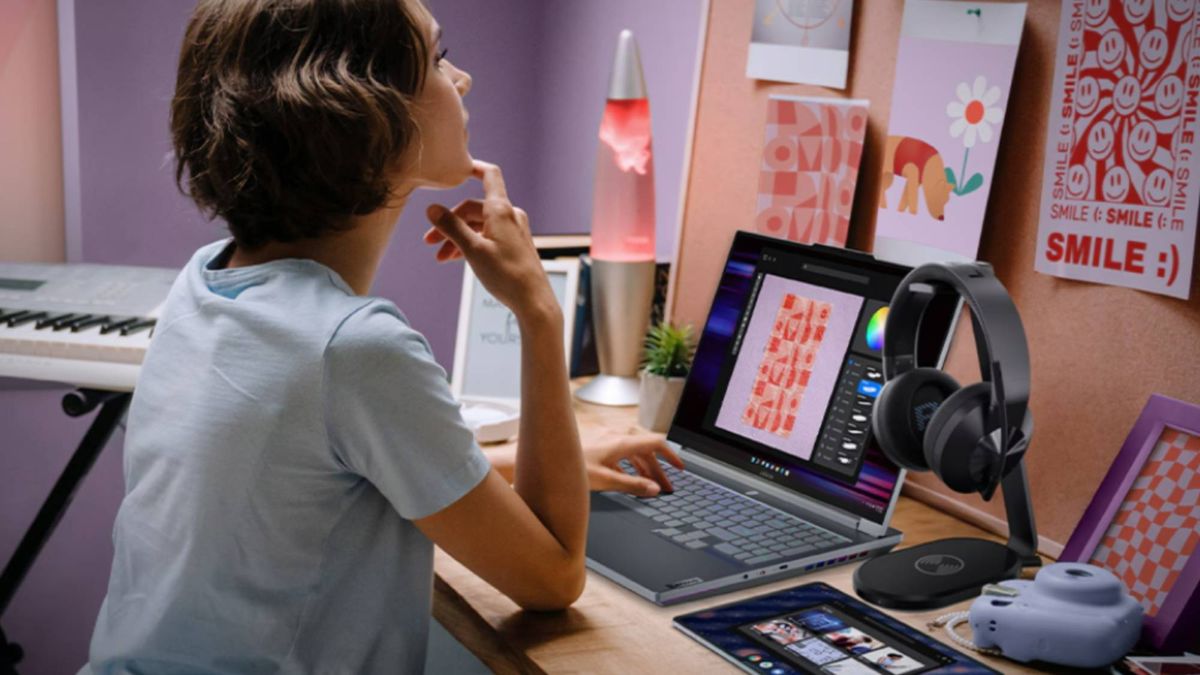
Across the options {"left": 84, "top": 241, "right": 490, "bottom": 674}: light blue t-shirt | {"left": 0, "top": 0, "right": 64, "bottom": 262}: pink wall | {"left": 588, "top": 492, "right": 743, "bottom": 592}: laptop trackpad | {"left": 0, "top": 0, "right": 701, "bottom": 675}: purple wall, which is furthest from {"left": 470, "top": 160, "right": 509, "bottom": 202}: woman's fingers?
{"left": 0, "top": 0, "right": 64, "bottom": 262}: pink wall

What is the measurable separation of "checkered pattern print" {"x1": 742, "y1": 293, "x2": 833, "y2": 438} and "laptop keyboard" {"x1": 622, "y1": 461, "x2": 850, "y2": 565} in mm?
95

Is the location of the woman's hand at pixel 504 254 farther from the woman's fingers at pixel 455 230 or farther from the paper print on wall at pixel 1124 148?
the paper print on wall at pixel 1124 148

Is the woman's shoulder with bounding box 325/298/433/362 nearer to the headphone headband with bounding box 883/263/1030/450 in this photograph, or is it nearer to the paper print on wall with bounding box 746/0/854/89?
the headphone headband with bounding box 883/263/1030/450

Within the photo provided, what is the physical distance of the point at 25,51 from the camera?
2.21 m

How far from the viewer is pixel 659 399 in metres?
1.56

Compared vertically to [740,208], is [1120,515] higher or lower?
lower

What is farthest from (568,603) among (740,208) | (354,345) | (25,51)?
(25,51)

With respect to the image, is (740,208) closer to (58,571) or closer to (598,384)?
(598,384)

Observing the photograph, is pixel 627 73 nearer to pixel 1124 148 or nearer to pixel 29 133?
pixel 1124 148

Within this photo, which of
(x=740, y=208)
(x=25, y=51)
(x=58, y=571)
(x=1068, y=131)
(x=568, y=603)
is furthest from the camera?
(x=58, y=571)

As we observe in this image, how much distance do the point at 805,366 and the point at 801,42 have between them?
474 millimetres

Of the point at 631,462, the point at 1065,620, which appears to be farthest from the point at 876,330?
the point at 1065,620

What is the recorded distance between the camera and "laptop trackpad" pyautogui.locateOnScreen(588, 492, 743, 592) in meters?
1.08

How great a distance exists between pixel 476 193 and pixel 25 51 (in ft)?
3.02
